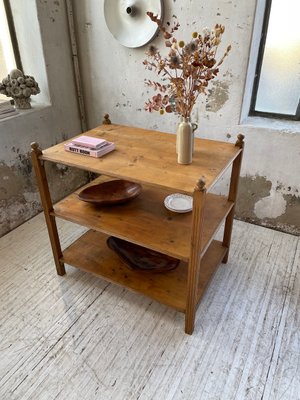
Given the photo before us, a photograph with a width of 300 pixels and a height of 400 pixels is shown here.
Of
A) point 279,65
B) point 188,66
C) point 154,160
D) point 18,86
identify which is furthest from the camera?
point 18,86

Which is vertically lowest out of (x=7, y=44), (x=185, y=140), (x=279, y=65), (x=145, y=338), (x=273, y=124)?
(x=145, y=338)

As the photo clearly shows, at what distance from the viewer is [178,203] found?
166 cm

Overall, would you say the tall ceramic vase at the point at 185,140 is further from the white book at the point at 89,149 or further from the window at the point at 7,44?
the window at the point at 7,44

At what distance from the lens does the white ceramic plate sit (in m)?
1.60

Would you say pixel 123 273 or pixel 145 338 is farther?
pixel 123 273

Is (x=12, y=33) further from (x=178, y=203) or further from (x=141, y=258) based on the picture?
(x=141, y=258)

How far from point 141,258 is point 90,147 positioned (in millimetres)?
654

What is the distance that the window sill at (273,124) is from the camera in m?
1.90

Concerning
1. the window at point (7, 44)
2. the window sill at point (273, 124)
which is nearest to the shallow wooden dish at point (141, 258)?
the window sill at point (273, 124)

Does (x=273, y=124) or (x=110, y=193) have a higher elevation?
(x=273, y=124)

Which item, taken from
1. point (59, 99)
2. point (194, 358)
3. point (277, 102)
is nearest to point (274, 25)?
point (277, 102)

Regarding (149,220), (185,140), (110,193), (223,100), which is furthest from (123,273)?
(223,100)

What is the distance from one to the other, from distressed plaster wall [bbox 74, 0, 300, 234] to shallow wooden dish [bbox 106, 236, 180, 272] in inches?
34.8

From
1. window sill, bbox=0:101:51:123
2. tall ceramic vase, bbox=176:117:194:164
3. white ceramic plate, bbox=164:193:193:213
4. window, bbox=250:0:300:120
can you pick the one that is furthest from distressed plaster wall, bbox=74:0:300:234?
tall ceramic vase, bbox=176:117:194:164
